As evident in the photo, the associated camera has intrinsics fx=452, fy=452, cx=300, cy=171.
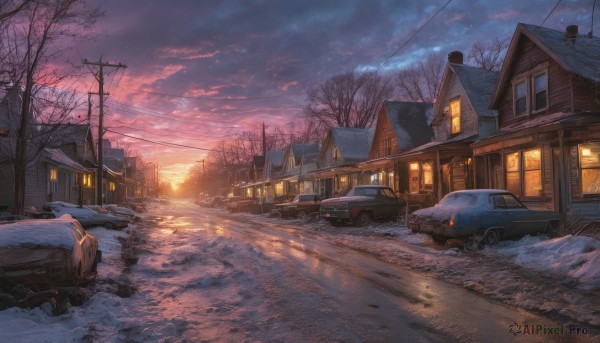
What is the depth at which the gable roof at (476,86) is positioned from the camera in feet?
73.9

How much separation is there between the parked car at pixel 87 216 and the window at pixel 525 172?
1626 cm

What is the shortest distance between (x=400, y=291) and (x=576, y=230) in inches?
337

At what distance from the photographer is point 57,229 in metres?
6.96

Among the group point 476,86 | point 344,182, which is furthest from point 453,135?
point 344,182

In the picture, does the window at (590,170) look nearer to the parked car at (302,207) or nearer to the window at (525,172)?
the window at (525,172)

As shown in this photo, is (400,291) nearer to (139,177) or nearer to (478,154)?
(478,154)

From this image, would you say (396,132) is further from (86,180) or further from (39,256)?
(39,256)

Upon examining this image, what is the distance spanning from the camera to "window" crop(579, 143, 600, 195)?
14609 millimetres

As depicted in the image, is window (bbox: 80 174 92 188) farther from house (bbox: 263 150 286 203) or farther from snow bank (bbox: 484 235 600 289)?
snow bank (bbox: 484 235 600 289)

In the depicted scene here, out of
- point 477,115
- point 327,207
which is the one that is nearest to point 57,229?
point 327,207

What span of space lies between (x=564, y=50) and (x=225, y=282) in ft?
51.4

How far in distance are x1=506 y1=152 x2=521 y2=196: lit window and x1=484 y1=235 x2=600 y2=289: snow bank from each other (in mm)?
6664

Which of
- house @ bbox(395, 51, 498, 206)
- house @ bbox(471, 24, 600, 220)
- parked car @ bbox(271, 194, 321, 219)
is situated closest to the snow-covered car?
house @ bbox(471, 24, 600, 220)

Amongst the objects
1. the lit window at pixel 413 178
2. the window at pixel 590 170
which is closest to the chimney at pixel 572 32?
the window at pixel 590 170
